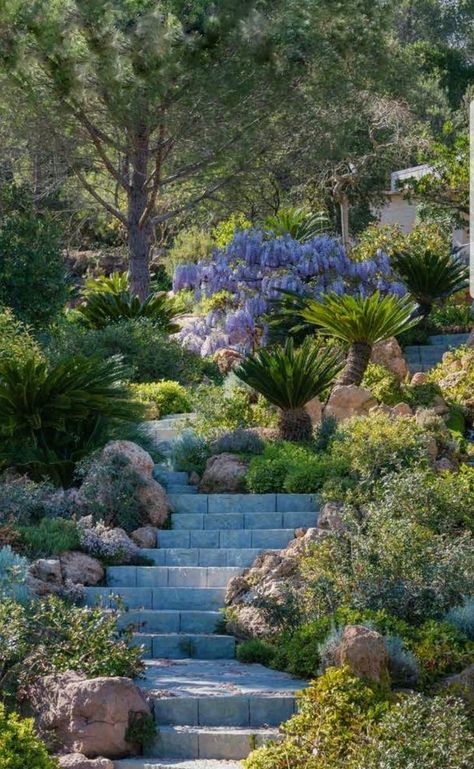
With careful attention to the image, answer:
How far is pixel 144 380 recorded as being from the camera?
19156mm

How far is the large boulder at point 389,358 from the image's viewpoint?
17.4 meters

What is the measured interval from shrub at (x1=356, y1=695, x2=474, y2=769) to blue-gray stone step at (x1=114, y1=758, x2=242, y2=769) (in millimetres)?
1069

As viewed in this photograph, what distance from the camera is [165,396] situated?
17797mm

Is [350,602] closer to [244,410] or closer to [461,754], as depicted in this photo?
[461,754]

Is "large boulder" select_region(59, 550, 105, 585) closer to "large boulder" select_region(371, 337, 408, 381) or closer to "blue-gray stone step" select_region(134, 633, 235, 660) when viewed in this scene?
"blue-gray stone step" select_region(134, 633, 235, 660)

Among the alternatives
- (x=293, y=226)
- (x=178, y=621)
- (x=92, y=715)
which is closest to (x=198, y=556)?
(x=178, y=621)

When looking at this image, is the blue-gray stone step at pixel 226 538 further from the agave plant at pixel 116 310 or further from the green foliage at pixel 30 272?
the agave plant at pixel 116 310

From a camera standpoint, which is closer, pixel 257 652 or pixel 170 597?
pixel 257 652

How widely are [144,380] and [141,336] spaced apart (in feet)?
2.36

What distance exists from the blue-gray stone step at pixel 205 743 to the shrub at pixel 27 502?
14.1 ft

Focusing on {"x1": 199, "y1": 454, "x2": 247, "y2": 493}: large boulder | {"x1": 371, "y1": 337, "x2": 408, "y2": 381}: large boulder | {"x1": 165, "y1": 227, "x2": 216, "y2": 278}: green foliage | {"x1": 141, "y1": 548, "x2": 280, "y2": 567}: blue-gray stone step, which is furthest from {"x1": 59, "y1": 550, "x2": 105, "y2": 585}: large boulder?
{"x1": 165, "y1": 227, "x2": 216, "y2": 278}: green foliage

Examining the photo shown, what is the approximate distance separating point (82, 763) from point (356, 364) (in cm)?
834

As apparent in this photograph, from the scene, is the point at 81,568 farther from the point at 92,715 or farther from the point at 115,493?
the point at 92,715

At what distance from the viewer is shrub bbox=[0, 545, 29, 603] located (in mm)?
10117
